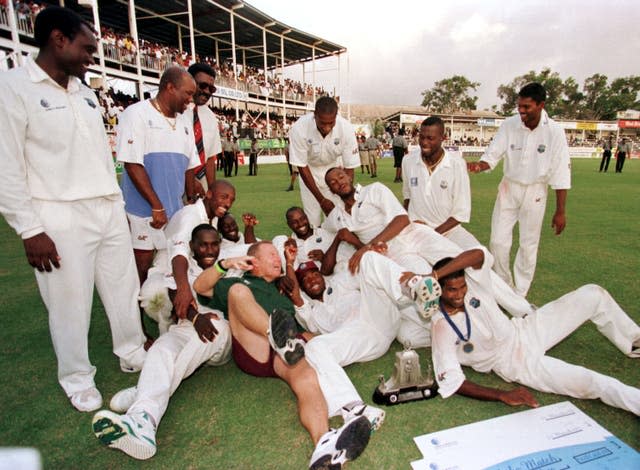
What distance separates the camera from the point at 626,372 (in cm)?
287

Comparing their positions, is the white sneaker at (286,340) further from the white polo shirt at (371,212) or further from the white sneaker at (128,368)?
the white polo shirt at (371,212)

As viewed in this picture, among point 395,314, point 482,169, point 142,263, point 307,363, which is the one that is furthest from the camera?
point 482,169

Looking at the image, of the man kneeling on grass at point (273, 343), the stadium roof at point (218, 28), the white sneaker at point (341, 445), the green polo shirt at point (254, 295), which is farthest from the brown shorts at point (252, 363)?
the stadium roof at point (218, 28)

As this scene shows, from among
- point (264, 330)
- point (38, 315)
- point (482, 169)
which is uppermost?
point (482, 169)

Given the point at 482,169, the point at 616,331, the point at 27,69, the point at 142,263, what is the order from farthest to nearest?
the point at 482,169, the point at 142,263, the point at 616,331, the point at 27,69

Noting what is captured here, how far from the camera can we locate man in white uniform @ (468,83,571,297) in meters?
4.10

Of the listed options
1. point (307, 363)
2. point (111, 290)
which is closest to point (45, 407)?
point (111, 290)

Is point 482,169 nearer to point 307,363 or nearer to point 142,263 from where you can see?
point 307,363

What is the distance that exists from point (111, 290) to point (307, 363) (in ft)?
5.00

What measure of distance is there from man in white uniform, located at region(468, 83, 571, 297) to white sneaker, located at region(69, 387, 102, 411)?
12.6 feet

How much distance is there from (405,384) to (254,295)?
3.94ft

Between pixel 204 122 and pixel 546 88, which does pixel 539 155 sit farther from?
pixel 546 88

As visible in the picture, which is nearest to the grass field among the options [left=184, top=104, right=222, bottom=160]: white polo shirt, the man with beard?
the man with beard

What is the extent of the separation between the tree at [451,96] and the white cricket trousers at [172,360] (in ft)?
231
